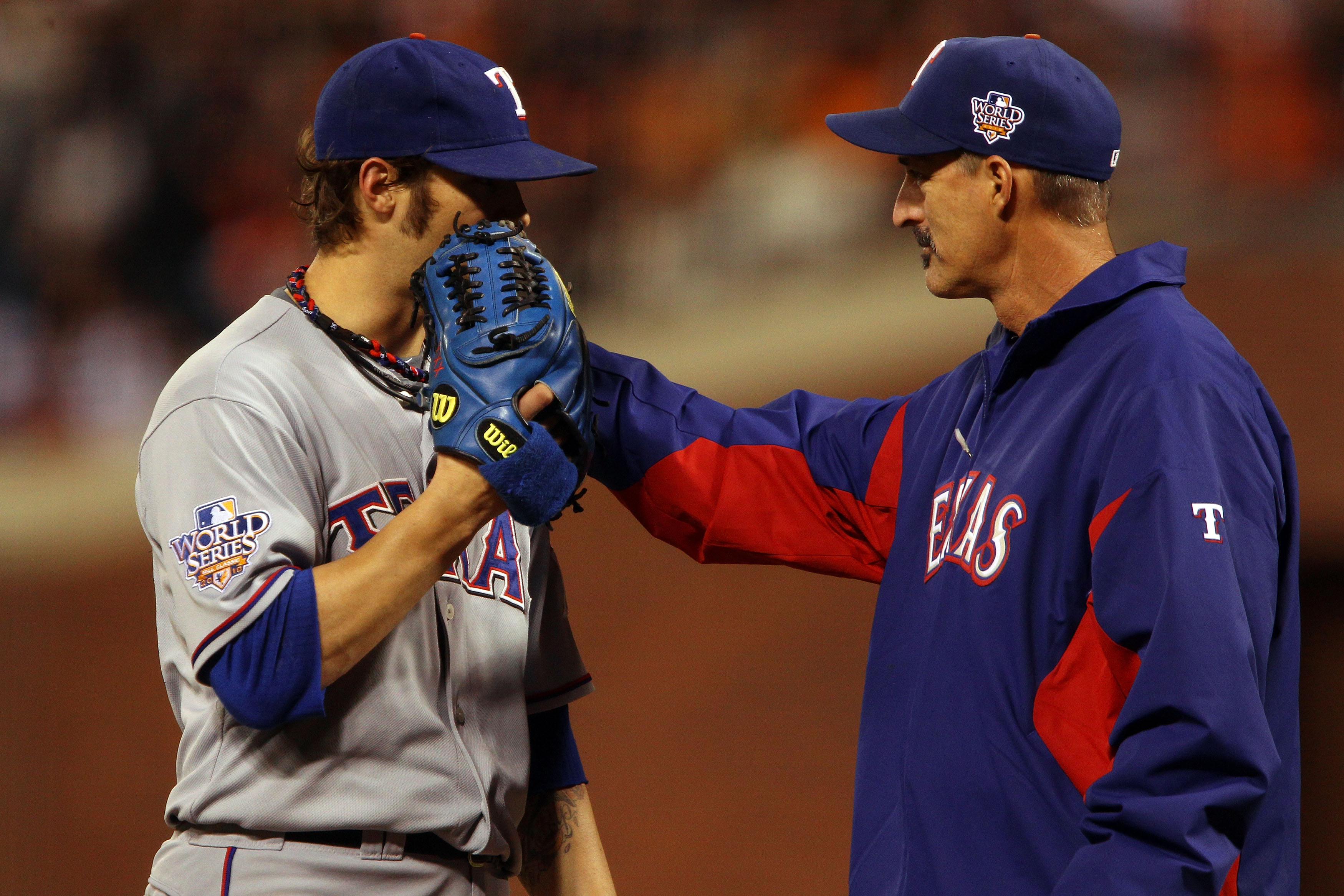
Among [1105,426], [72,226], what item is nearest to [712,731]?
[1105,426]

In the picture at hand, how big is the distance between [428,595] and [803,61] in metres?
2.45

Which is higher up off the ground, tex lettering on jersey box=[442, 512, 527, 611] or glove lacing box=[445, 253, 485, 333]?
glove lacing box=[445, 253, 485, 333]

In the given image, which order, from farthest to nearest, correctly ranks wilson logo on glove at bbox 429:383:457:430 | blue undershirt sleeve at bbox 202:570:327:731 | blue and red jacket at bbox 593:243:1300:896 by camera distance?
1. wilson logo on glove at bbox 429:383:457:430
2. blue undershirt sleeve at bbox 202:570:327:731
3. blue and red jacket at bbox 593:243:1300:896

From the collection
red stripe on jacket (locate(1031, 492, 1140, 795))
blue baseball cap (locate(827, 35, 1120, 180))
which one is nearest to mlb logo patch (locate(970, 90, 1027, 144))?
blue baseball cap (locate(827, 35, 1120, 180))

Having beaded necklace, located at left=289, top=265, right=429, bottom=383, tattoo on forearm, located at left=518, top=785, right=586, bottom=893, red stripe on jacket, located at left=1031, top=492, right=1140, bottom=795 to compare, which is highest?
beaded necklace, located at left=289, top=265, right=429, bottom=383

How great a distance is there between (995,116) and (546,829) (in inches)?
47.4

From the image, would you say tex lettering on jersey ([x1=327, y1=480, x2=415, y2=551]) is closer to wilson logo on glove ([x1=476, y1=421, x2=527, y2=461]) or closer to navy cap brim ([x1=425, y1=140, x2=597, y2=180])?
wilson logo on glove ([x1=476, y1=421, x2=527, y2=461])

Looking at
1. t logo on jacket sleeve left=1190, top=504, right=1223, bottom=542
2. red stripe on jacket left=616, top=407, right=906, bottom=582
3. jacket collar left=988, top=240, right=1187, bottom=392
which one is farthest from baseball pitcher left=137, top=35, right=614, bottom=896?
t logo on jacket sleeve left=1190, top=504, right=1223, bottom=542

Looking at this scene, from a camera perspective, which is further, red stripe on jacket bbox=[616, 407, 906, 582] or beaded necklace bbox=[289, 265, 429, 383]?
red stripe on jacket bbox=[616, 407, 906, 582]

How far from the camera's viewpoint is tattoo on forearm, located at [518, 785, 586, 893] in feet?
5.83

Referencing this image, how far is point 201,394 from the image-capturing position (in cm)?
139

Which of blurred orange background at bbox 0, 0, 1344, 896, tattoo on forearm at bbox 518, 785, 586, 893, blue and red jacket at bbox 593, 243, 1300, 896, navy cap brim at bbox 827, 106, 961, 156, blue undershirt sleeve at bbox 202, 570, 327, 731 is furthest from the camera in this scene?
blurred orange background at bbox 0, 0, 1344, 896

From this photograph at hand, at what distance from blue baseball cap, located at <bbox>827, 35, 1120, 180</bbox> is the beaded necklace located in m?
0.69

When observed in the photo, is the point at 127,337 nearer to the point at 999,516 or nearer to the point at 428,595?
the point at 428,595
